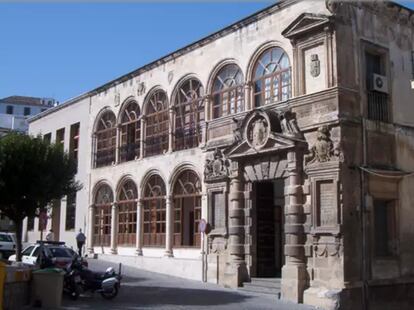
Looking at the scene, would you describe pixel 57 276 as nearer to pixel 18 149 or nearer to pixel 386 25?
pixel 18 149

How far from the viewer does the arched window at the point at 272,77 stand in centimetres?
1855

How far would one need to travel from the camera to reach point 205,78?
73.0 feet

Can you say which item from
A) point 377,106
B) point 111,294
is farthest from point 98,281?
point 377,106

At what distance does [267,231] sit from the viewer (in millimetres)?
19453

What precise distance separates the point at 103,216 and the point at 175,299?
13551 mm

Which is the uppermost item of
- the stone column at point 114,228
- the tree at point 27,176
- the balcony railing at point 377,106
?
the balcony railing at point 377,106

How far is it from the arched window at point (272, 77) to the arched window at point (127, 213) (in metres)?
9.44

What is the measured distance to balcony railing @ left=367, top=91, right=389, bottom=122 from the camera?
17172 mm

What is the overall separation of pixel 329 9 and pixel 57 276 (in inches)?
416

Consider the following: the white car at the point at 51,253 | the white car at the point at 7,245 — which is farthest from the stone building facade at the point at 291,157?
the white car at the point at 7,245

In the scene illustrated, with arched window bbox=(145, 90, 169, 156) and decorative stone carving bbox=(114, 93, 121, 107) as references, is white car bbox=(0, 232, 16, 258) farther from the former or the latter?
arched window bbox=(145, 90, 169, 156)

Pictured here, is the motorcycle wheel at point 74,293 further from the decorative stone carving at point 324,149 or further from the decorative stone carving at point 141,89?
the decorative stone carving at point 141,89

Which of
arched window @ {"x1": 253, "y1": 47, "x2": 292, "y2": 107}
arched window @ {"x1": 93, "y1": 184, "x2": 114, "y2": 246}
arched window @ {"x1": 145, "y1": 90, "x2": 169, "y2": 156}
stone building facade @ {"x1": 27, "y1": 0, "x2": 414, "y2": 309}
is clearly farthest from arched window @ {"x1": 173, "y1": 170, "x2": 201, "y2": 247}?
arched window @ {"x1": 93, "y1": 184, "x2": 114, "y2": 246}

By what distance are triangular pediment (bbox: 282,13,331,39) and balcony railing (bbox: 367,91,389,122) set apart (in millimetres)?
2594
